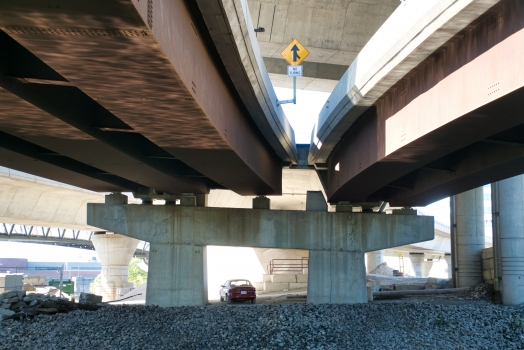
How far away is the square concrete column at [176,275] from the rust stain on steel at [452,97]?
779cm

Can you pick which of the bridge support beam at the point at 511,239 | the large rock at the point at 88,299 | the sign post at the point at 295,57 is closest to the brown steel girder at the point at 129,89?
the sign post at the point at 295,57

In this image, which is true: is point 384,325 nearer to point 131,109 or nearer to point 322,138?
point 322,138

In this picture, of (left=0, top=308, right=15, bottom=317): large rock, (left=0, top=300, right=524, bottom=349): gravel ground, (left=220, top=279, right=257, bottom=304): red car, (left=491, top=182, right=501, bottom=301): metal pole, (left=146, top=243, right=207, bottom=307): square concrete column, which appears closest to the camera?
(left=0, top=300, right=524, bottom=349): gravel ground

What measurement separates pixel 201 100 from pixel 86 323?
32.7 ft

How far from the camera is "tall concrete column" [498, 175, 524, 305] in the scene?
21.0m

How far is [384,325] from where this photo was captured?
1731 cm

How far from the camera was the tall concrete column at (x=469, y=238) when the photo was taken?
89.5 feet

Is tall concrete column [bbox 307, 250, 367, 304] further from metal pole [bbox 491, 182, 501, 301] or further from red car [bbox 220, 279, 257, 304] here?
metal pole [bbox 491, 182, 501, 301]

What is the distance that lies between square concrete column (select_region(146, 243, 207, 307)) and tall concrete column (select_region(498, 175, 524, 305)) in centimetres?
1099

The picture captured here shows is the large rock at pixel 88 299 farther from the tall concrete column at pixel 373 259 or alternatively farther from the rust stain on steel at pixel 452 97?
the tall concrete column at pixel 373 259

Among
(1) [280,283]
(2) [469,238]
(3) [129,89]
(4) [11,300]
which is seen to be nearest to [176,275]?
(4) [11,300]

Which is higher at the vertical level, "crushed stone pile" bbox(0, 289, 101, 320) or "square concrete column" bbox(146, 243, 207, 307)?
"square concrete column" bbox(146, 243, 207, 307)

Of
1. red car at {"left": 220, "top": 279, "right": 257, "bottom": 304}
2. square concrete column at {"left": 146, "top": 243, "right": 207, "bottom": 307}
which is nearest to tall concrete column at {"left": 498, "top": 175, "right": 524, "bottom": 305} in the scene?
red car at {"left": 220, "top": 279, "right": 257, "bottom": 304}

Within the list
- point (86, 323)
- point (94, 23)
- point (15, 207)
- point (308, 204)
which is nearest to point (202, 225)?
point (308, 204)
